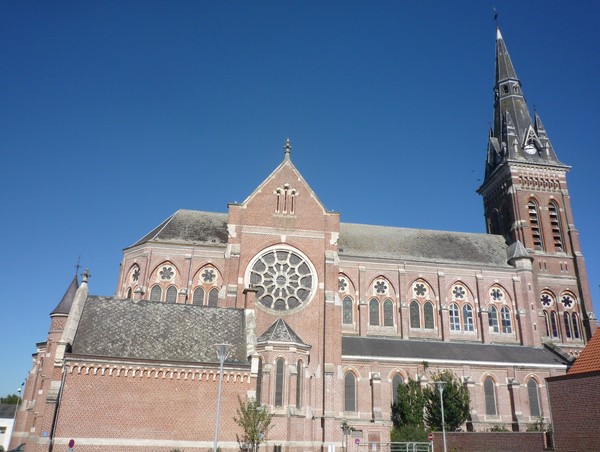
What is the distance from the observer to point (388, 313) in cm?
4322

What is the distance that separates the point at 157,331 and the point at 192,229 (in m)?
16.2

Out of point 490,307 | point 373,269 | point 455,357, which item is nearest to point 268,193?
point 373,269

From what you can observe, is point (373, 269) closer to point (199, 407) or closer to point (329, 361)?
point (329, 361)

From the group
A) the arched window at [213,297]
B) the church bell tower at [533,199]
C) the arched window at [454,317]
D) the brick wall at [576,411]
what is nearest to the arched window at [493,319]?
the arched window at [454,317]

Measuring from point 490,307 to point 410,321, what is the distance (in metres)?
7.65

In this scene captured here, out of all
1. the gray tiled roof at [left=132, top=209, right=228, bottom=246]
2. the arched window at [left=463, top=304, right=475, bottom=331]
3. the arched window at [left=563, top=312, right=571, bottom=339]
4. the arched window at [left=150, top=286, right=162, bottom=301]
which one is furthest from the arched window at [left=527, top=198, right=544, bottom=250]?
the arched window at [left=150, top=286, right=162, bottom=301]

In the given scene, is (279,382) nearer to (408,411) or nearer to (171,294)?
(408,411)

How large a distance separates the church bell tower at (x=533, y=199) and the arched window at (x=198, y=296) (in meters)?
29.7

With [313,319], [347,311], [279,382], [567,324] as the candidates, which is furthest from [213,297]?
[567,324]

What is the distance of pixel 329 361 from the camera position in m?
34.4

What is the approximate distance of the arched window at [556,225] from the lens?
161 ft

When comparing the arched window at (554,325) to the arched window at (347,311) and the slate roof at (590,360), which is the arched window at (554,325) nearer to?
the arched window at (347,311)

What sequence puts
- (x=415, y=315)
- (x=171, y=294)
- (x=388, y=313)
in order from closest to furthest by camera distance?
(x=171, y=294) → (x=388, y=313) → (x=415, y=315)

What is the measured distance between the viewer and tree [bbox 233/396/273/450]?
25.2 meters
